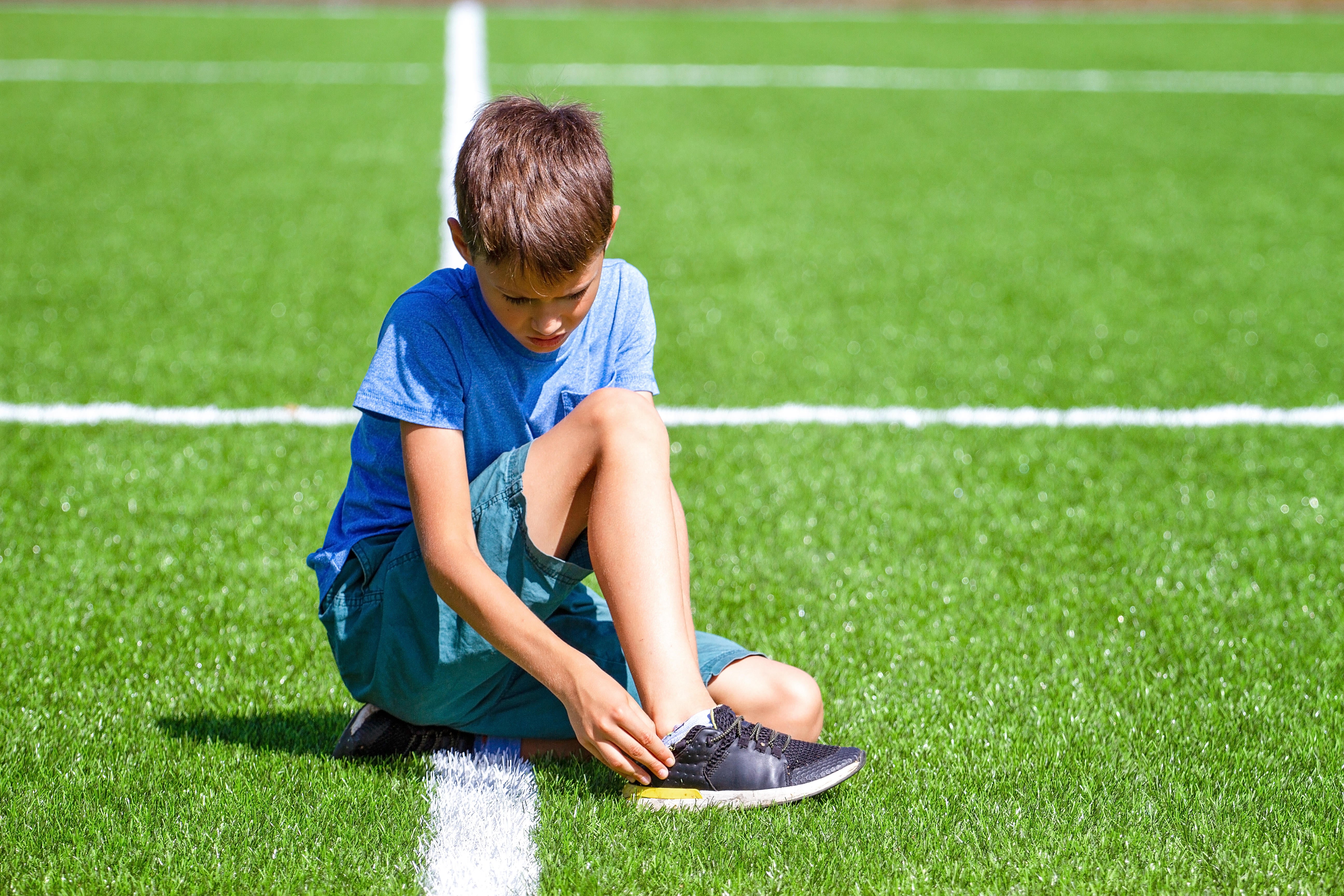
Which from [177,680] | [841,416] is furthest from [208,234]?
[177,680]

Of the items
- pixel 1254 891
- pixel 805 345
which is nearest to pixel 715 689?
pixel 1254 891

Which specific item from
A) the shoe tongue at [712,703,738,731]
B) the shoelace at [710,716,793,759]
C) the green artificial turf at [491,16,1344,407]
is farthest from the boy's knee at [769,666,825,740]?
the green artificial turf at [491,16,1344,407]

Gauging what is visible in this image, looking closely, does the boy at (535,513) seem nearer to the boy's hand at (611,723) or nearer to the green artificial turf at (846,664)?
the boy's hand at (611,723)

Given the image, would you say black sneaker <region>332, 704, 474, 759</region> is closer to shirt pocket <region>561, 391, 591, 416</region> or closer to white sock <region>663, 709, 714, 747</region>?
white sock <region>663, 709, 714, 747</region>

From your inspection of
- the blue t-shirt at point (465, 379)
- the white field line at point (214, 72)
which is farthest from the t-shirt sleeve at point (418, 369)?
the white field line at point (214, 72)

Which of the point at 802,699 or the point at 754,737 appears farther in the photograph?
the point at 802,699

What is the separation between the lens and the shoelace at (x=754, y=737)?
2006mm

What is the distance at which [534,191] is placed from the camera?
1927 millimetres

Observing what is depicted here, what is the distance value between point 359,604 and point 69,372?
8.29ft

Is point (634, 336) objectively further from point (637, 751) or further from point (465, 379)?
point (637, 751)

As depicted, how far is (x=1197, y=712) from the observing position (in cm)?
245

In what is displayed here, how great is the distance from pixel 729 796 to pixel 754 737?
10 cm

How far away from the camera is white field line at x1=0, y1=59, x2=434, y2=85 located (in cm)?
926

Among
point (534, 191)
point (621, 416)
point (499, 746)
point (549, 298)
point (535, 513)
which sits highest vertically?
point (534, 191)
